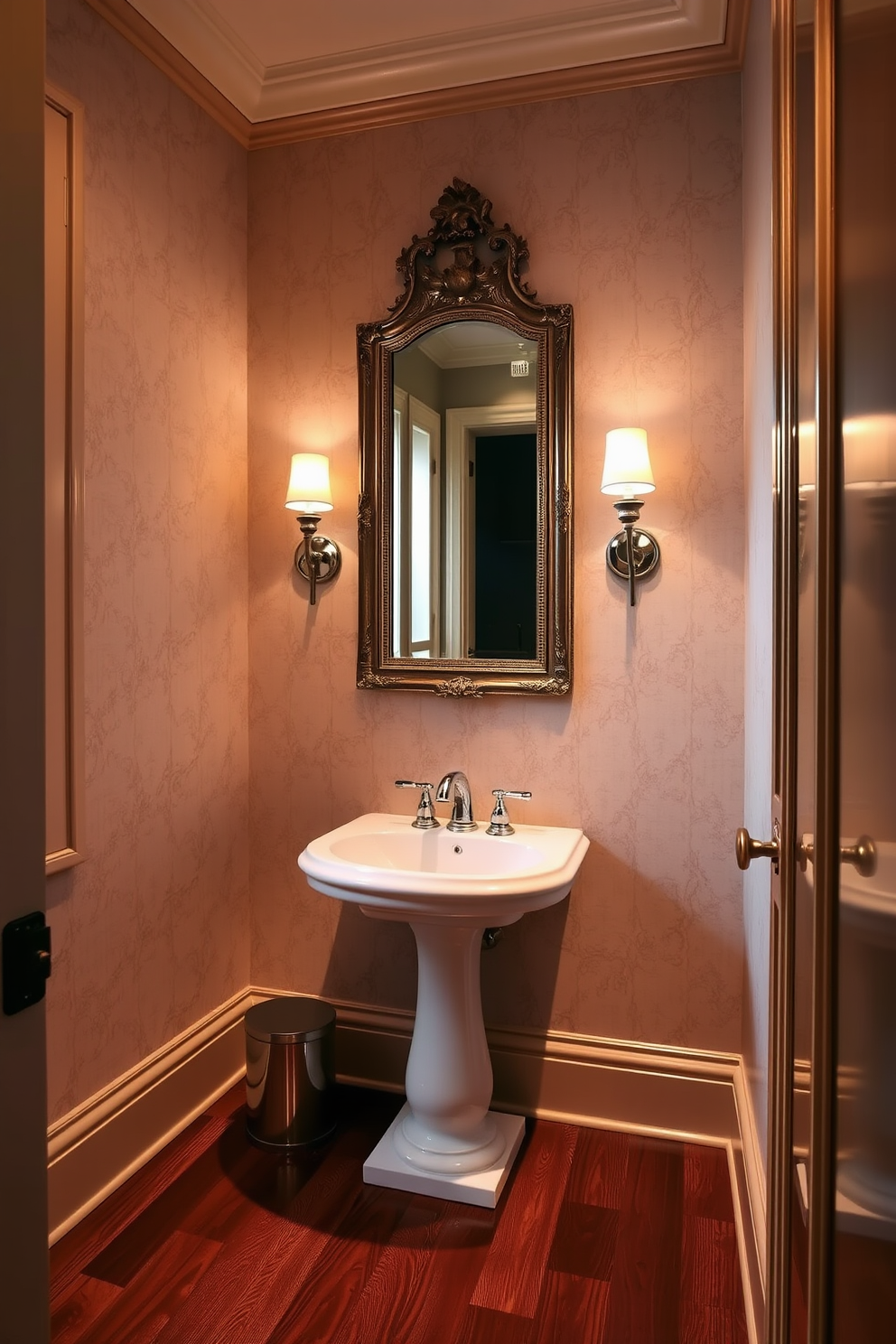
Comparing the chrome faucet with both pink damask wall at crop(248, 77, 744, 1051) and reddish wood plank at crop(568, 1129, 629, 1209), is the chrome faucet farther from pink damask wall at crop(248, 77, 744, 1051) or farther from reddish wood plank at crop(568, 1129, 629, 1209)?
reddish wood plank at crop(568, 1129, 629, 1209)

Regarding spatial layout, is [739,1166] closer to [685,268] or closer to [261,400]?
[685,268]

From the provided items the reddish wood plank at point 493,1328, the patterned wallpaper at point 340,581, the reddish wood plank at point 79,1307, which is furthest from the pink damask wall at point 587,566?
the reddish wood plank at point 79,1307

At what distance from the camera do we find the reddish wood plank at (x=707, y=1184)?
6.69 ft

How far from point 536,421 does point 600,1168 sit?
6.19ft

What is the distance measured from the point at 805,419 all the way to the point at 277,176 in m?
2.21

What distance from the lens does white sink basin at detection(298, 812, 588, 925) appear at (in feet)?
6.23

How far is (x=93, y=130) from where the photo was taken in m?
2.02

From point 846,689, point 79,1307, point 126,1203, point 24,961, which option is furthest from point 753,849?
point 126,1203

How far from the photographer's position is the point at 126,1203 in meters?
2.05

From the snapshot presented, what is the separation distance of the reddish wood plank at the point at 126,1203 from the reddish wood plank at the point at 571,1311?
915 mm

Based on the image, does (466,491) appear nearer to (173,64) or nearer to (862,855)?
(173,64)

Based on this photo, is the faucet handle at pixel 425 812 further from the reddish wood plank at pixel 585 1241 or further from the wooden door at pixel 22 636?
the wooden door at pixel 22 636

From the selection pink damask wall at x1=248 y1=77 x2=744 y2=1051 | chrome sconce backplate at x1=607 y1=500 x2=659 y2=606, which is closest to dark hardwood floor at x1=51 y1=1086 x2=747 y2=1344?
pink damask wall at x1=248 y1=77 x2=744 y2=1051

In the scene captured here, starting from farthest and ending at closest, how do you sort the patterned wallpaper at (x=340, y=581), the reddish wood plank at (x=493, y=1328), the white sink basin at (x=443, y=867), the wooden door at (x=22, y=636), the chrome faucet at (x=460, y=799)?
the chrome faucet at (x=460, y=799)
the patterned wallpaper at (x=340, y=581)
the white sink basin at (x=443, y=867)
the reddish wood plank at (x=493, y=1328)
the wooden door at (x=22, y=636)
